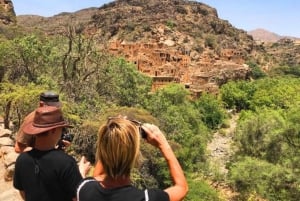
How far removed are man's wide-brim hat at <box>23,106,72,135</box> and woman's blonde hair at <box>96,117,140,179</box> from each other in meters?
0.74

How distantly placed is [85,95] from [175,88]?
36.5 ft

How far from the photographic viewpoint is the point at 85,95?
2070cm

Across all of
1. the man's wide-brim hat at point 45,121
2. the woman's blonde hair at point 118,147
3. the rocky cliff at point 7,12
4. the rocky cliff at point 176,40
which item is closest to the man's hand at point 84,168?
the man's wide-brim hat at point 45,121

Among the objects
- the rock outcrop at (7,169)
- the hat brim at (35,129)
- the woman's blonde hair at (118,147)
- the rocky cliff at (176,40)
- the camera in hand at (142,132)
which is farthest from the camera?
A: the rocky cliff at (176,40)

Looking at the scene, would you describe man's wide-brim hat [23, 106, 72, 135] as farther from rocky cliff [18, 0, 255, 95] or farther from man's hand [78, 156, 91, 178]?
rocky cliff [18, 0, 255, 95]

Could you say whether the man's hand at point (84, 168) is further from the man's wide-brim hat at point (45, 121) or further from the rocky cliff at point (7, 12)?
the rocky cliff at point (7, 12)

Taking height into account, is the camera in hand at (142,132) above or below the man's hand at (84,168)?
above

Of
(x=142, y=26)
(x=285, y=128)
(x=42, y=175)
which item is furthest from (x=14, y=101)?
(x=142, y=26)

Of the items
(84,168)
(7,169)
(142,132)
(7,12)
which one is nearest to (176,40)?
(7,12)

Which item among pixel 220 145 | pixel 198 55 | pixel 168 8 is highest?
pixel 168 8

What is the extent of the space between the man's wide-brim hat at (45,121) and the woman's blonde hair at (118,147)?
74cm

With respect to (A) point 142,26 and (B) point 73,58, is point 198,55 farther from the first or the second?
(B) point 73,58

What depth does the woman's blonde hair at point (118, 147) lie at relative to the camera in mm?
2445

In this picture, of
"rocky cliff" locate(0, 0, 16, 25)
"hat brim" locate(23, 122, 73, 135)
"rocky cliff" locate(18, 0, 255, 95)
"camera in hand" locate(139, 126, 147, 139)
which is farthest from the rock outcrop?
"rocky cliff" locate(0, 0, 16, 25)
